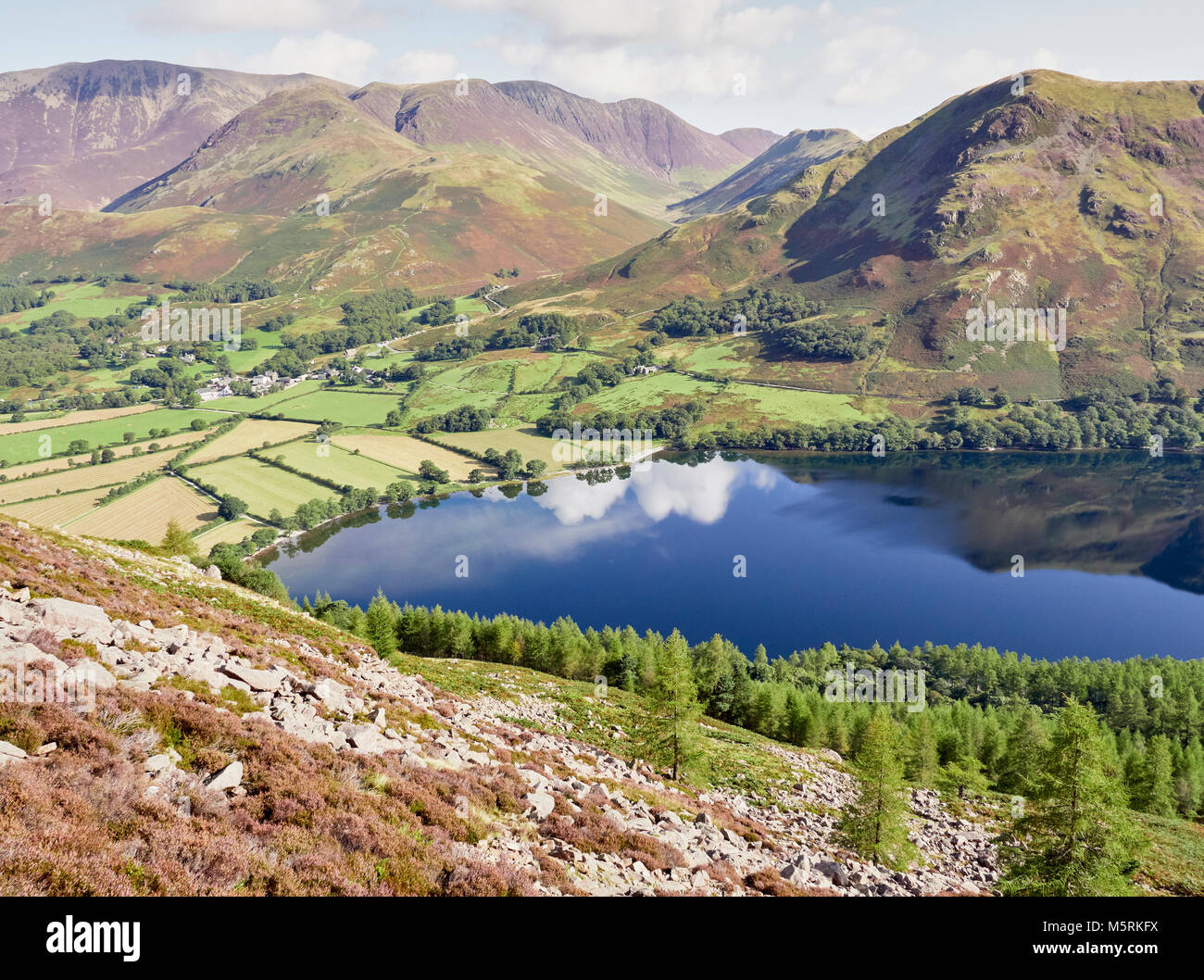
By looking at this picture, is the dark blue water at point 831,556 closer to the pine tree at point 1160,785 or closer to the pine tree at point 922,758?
the pine tree at point 1160,785

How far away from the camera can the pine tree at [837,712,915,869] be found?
3172cm

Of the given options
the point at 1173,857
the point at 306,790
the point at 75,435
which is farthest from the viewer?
the point at 75,435

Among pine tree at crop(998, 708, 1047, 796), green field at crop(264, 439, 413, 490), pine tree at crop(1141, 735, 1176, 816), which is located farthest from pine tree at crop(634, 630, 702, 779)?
green field at crop(264, 439, 413, 490)

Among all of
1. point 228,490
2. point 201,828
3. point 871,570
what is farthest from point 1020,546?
point 228,490

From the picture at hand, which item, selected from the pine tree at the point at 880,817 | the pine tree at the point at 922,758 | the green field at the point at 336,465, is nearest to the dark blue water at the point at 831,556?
the green field at the point at 336,465

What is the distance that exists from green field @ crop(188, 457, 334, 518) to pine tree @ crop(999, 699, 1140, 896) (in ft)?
492

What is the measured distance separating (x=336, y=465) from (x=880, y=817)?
167964 millimetres

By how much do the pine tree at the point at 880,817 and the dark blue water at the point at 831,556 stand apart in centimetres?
7140

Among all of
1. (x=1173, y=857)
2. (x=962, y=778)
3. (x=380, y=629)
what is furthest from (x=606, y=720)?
(x=1173, y=857)

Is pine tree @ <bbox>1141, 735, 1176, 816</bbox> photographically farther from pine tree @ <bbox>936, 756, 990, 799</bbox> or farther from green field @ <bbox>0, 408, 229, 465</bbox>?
green field @ <bbox>0, 408, 229, 465</bbox>

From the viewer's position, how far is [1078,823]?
2517 cm

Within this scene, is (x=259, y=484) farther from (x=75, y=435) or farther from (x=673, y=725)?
(x=673, y=725)
